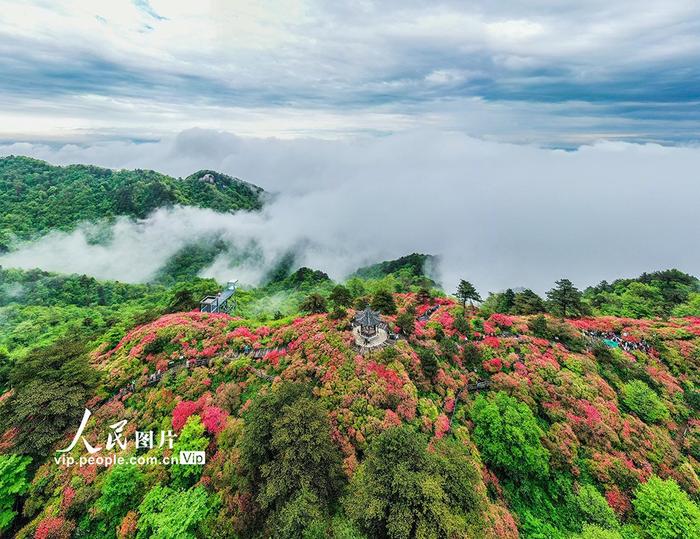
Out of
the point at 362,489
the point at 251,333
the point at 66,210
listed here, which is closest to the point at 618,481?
the point at 362,489

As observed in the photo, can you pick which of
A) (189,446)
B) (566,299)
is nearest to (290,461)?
(189,446)

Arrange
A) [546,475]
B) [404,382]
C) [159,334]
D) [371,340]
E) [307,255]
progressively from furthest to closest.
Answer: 1. [307,255]
2. [159,334]
3. [371,340]
4. [404,382]
5. [546,475]

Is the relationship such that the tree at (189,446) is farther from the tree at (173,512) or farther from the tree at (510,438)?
the tree at (510,438)

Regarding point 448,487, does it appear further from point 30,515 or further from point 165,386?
point 30,515

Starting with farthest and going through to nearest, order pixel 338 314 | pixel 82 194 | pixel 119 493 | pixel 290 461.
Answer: pixel 82 194
pixel 338 314
pixel 119 493
pixel 290 461

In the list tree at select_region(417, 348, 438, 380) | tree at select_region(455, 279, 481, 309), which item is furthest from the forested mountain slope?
tree at select_region(417, 348, 438, 380)

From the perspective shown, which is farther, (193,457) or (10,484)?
(193,457)

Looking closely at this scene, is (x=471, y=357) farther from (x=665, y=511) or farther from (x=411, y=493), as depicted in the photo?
(x=411, y=493)
